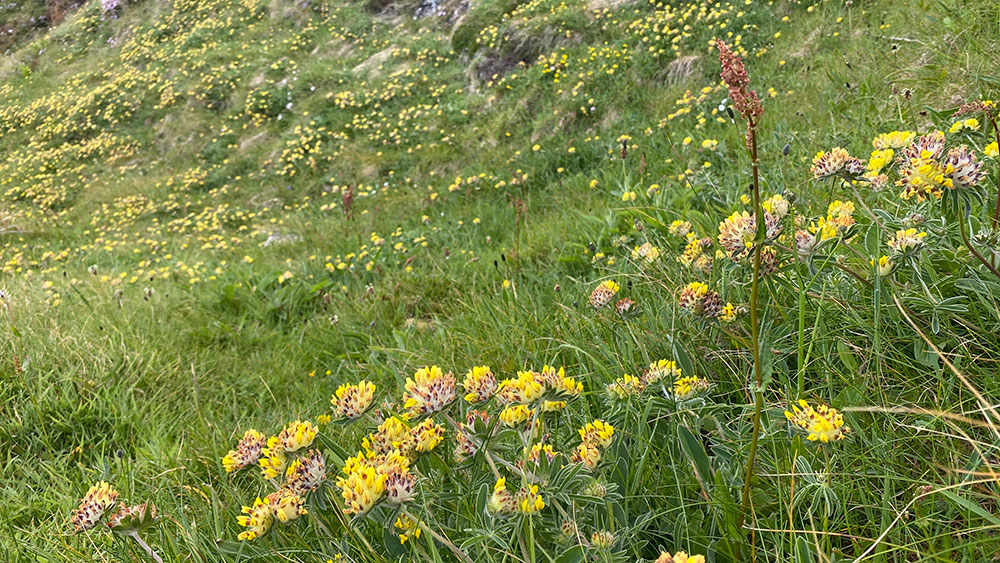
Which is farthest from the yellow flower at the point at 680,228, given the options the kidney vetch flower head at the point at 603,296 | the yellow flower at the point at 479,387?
the yellow flower at the point at 479,387

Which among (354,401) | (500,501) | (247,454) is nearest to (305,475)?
(354,401)

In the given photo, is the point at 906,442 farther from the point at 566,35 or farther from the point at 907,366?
the point at 566,35

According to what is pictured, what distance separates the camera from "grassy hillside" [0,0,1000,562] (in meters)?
1.08

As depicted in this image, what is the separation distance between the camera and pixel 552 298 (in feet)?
9.12

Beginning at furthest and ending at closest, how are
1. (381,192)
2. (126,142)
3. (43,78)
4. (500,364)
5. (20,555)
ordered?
(43,78), (126,142), (381,192), (500,364), (20,555)

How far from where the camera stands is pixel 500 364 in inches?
85.2

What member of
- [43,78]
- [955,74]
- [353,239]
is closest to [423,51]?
[353,239]

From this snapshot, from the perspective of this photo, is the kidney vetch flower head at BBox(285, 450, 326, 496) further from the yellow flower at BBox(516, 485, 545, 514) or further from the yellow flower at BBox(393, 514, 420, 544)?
the yellow flower at BBox(516, 485, 545, 514)

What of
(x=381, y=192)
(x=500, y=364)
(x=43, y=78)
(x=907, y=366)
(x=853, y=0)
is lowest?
(x=381, y=192)

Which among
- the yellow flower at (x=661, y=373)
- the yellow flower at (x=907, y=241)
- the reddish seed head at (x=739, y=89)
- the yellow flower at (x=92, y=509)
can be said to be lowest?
the yellow flower at (x=661, y=373)

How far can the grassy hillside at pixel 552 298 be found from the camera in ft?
3.53

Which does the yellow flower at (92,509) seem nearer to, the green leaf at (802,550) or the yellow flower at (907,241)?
the green leaf at (802,550)

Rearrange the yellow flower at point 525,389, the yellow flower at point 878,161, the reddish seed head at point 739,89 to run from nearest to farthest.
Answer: the reddish seed head at point 739,89 → the yellow flower at point 525,389 → the yellow flower at point 878,161

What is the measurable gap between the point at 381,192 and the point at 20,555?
6543 mm
